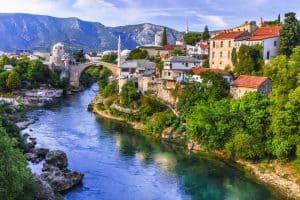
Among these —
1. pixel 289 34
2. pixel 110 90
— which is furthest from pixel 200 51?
pixel 289 34

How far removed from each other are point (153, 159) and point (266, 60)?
16960 mm

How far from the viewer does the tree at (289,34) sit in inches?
1689

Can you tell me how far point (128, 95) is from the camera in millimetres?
49531

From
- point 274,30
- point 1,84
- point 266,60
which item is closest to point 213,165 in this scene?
point 266,60

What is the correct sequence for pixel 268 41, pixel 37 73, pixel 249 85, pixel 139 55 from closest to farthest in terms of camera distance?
1. pixel 249 85
2. pixel 268 41
3. pixel 139 55
4. pixel 37 73

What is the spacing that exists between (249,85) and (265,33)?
→ 359 inches

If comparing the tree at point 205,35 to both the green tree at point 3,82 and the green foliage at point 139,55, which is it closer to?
the green foliage at point 139,55

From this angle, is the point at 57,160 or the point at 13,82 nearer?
the point at 57,160

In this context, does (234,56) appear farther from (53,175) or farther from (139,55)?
(53,175)

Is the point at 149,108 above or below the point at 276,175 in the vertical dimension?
above

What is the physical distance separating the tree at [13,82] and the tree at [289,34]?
3982cm

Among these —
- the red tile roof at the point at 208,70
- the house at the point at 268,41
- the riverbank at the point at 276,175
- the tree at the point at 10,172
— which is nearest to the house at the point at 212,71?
the red tile roof at the point at 208,70

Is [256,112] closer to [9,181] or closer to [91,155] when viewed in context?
[91,155]

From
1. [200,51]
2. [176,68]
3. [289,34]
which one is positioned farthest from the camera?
[200,51]
